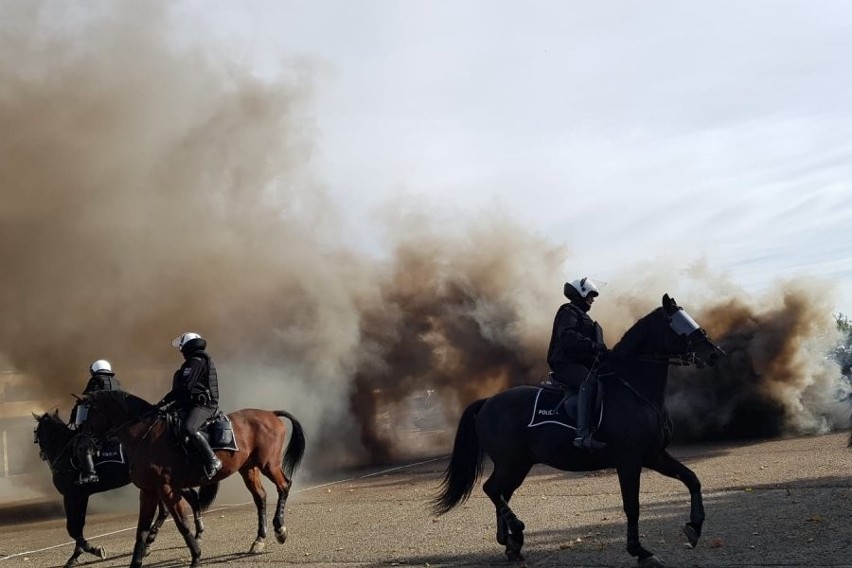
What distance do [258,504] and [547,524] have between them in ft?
14.5

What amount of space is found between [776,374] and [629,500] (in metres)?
19.2

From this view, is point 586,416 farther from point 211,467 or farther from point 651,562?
point 211,467

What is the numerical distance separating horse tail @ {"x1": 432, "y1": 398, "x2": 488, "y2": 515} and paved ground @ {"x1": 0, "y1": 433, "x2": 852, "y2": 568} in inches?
29.5

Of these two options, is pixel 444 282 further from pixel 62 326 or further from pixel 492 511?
pixel 492 511

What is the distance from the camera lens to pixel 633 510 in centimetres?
1026

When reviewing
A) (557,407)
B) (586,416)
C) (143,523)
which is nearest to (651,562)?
(586,416)

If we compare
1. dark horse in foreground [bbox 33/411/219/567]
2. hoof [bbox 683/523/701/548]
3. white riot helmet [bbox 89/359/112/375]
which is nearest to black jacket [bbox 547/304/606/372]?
hoof [bbox 683/523/701/548]

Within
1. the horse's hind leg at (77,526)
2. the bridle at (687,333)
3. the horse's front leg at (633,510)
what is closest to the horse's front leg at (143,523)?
the horse's hind leg at (77,526)

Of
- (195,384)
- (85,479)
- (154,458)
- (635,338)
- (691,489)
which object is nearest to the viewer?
(691,489)

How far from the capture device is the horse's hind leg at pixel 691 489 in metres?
10.4

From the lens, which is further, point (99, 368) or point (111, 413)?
point (99, 368)

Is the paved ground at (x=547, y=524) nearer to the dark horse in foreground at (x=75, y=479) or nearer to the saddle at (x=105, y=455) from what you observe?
the dark horse in foreground at (x=75, y=479)

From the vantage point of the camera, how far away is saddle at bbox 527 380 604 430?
1073 centimetres

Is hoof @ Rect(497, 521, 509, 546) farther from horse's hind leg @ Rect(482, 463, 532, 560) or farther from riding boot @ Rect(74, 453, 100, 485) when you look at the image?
riding boot @ Rect(74, 453, 100, 485)
